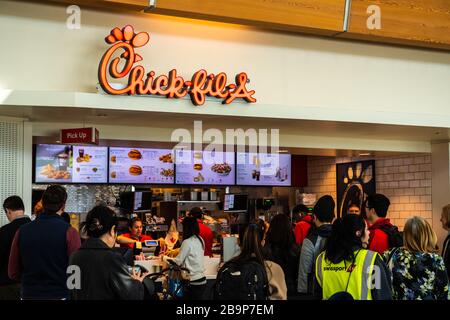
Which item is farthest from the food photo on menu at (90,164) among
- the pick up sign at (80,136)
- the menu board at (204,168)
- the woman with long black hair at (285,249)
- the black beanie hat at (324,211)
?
the black beanie hat at (324,211)

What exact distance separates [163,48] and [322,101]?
2.20 m

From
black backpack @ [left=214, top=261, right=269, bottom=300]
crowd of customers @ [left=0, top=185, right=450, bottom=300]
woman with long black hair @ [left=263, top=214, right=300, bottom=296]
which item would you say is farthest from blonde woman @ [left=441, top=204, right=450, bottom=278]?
black backpack @ [left=214, top=261, right=269, bottom=300]

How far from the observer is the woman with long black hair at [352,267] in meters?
4.33

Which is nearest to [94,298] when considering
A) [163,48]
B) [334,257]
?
[334,257]

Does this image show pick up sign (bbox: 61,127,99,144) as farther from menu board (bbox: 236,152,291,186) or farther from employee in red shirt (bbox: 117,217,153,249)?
menu board (bbox: 236,152,291,186)

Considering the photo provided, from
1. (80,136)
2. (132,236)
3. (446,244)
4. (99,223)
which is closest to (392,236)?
(446,244)

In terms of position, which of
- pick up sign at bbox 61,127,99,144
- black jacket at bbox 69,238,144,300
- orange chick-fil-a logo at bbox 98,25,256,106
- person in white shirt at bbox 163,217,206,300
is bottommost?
person in white shirt at bbox 163,217,206,300

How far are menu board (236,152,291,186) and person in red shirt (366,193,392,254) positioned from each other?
7017 mm

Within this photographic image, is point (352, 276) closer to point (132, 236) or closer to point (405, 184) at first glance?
point (132, 236)

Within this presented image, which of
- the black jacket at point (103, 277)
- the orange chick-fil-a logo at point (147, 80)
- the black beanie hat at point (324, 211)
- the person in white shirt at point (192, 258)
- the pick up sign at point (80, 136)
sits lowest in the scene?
the person in white shirt at point (192, 258)

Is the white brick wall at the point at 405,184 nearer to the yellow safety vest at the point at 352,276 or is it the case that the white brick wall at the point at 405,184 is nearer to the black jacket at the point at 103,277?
the yellow safety vest at the point at 352,276

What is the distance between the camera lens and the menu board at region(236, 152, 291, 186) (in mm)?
13125

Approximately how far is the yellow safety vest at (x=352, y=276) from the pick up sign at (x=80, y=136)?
3857mm

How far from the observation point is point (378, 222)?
5.93m
